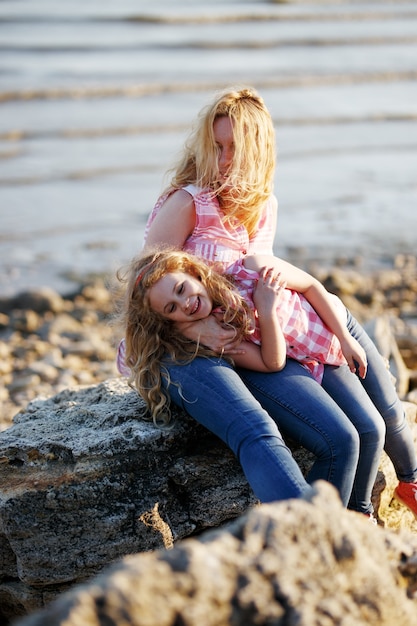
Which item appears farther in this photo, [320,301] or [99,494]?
[320,301]

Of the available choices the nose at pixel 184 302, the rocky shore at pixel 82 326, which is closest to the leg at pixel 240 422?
the nose at pixel 184 302

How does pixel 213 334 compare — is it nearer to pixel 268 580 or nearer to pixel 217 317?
pixel 217 317

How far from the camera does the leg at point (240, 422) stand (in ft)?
9.90

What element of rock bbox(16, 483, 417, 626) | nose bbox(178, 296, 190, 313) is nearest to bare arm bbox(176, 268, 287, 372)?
nose bbox(178, 296, 190, 313)

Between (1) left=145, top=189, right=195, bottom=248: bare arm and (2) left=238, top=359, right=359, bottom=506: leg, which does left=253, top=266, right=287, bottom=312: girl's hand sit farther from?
(1) left=145, top=189, right=195, bottom=248: bare arm

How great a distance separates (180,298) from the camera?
3.49 metres

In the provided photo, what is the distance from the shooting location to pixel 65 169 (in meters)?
11.1

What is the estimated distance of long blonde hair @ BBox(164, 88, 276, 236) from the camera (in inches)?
150

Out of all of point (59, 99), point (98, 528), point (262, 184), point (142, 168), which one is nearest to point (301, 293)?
point (262, 184)

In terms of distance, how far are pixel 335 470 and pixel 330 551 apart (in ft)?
3.34

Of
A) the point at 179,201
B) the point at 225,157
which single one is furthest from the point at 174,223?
the point at 225,157

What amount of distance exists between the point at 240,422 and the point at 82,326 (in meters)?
4.45

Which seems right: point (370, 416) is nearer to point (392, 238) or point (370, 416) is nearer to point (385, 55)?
point (392, 238)

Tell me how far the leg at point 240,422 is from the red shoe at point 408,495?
2.92ft
